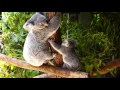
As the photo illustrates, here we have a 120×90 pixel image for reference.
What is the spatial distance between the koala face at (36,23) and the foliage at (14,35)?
0.40ft

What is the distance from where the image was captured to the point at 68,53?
5.67 feet

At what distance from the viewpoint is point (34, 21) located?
1681 mm

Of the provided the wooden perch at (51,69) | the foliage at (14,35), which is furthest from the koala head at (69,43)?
the foliage at (14,35)

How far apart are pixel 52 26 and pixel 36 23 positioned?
0.30 ft

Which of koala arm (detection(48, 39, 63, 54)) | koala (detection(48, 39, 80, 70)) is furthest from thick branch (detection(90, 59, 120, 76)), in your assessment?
koala arm (detection(48, 39, 63, 54))

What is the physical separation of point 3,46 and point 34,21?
312 millimetres

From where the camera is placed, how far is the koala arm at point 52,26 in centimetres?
168

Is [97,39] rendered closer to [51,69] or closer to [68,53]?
[68,53]

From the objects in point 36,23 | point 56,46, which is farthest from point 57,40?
point 36,23

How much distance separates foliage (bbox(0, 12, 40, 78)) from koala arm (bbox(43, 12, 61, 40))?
179mm

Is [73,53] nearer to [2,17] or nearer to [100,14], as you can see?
[100,14]

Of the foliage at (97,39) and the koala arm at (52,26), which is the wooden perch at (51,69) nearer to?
the foliage at (97,39)

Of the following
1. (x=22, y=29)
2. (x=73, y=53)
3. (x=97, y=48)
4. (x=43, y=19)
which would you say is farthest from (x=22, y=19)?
(x=97, y=48)
